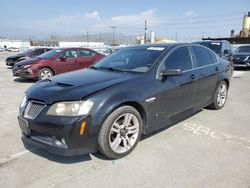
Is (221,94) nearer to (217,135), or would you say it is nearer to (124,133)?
(217,135)

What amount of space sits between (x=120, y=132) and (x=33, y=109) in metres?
1.20

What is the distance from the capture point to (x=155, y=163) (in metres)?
3.15

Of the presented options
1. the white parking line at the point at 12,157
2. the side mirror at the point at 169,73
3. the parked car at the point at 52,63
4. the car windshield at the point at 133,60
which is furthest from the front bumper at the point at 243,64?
the white parking line at the point at 12,157

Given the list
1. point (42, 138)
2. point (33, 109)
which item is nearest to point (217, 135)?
point (42, 138)

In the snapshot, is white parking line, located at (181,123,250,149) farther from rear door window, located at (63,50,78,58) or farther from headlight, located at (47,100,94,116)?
rear door window, located at (63,50,78,58)

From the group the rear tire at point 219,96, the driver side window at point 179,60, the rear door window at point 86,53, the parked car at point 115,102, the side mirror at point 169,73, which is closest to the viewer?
the parked car at point 115,102

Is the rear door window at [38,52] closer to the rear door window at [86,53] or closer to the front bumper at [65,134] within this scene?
the rear door window at [86,53]

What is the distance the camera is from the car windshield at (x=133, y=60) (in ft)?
12.6

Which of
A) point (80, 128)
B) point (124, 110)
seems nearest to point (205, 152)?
point (124, 110)

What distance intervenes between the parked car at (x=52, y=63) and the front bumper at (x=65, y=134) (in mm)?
7144

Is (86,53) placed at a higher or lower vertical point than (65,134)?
higher

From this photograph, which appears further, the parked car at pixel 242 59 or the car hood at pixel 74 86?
the parked car at pixel 242 59

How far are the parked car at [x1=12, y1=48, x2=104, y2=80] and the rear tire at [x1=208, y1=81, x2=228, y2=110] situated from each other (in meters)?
6.52

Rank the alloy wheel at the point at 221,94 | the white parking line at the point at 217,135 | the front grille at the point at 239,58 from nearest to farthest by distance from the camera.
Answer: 1. the white parking line at the point at 217,135
2. the alloy wheel at the point at 221,94
3. the front grille at the point at 239,58
